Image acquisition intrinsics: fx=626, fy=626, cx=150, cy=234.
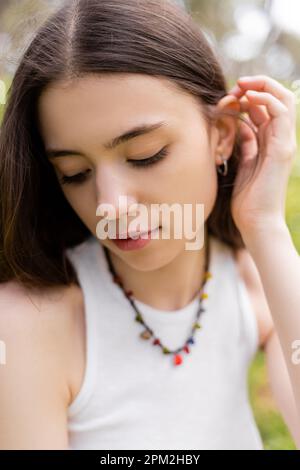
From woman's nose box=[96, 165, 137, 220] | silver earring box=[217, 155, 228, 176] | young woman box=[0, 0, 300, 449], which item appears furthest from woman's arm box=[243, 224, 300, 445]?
woman's nose box=[96, 165, 137, 220]

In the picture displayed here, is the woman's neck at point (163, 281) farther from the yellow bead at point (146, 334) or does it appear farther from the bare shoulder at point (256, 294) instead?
the bare shoulder at point (256, 294)

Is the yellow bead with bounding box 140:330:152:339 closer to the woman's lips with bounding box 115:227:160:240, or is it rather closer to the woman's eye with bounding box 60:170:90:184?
the woman's lips with bounding box 115:227:160:240

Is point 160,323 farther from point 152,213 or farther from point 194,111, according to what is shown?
point 194,111

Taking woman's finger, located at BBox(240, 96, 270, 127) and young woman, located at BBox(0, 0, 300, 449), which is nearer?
young woman, located at BBox(0, 0, 300, 449)

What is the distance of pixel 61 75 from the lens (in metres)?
1.48

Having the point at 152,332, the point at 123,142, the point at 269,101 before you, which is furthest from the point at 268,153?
the point at 152,332

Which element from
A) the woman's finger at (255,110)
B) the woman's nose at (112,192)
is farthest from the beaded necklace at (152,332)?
the woman's finger at (255,110)

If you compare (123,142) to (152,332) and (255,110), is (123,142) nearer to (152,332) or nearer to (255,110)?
(255,110)

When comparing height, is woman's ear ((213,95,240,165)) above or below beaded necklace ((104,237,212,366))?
above

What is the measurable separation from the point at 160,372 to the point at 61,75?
88 centimetres

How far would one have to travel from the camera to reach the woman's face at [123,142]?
1460 millimetres

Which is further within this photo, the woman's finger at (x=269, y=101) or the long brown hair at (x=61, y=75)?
the woman's finger at (x=269, y=101)

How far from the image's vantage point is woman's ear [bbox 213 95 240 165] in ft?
5.65

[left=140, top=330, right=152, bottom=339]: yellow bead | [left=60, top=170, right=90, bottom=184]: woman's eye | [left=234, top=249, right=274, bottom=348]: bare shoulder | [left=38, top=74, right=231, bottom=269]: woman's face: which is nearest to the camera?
[left=38, top=74, right=231, bottom=269]: woman's face
